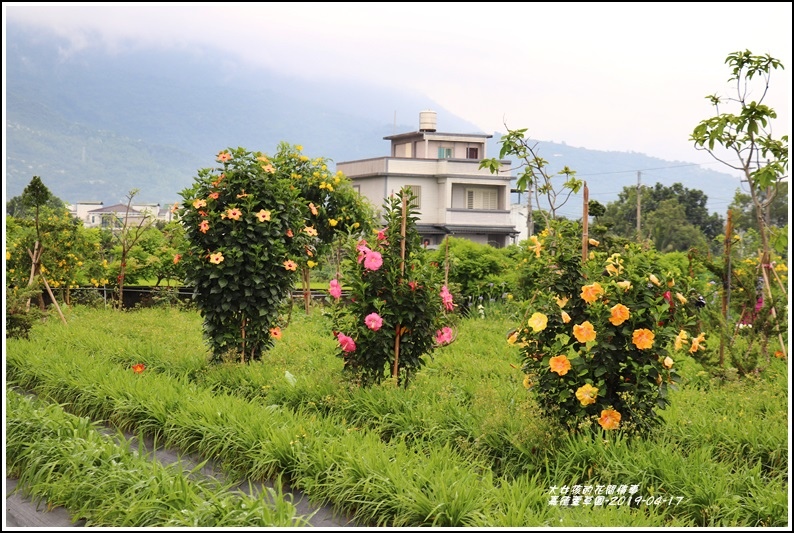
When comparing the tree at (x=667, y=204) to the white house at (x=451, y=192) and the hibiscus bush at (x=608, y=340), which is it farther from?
the hibiscus bush at (x=608, y=340)

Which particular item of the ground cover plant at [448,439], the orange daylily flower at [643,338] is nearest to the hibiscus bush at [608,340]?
the orange daylily flower at [643,338]

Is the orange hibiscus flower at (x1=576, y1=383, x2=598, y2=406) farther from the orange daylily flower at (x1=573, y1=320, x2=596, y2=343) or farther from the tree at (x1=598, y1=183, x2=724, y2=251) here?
the tree at (x1=598, y1=183, x2=724, y2=251)

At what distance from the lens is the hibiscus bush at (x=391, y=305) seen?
5.91 meters

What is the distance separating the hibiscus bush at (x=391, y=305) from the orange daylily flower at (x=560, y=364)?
1683 millimetres

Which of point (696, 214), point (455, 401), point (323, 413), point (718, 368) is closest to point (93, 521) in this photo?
point (323, 413)

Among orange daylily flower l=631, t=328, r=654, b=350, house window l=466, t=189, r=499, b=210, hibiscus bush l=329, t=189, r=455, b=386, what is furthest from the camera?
house window l=466, t=189, r=499, b=210

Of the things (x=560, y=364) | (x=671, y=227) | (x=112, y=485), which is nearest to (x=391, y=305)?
(x=560, y=364)

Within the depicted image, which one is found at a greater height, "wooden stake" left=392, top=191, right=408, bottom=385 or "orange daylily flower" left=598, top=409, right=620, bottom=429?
"wooden stake" left=392, top=191, right=408, bottom=385

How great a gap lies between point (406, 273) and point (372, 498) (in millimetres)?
2503

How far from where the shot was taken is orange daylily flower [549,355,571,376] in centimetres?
439

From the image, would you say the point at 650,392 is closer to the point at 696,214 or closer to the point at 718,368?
the point at 718,368

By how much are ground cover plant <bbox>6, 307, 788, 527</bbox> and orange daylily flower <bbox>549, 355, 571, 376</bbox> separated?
343 millimetres

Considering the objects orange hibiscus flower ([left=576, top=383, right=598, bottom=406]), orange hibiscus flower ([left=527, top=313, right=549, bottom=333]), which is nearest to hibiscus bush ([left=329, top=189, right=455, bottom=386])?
orange hibiscus flower ([left=527, top=313, right=549, bottom=333])

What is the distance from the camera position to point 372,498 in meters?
3.75
